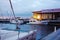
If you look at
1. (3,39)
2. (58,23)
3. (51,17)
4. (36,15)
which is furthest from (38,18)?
(3,39)

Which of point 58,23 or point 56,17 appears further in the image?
point 56,17

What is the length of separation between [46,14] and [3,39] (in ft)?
66.2

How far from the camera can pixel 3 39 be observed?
2910 mm

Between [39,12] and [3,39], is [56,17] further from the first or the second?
[3,39]

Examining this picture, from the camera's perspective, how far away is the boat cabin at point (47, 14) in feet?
71.2

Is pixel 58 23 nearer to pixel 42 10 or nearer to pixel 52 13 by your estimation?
pixel 52 13

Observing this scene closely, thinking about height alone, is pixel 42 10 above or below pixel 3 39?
below

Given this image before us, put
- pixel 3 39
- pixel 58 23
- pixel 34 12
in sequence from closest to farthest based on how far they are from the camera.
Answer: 1. pixel 3 39
2. pixel 58 23
3. pixel 34 12

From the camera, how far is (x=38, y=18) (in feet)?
76.5

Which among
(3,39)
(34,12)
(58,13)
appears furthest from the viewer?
(34,12)

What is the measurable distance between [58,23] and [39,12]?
229 inches

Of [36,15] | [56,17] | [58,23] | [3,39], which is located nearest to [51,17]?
[56,17]

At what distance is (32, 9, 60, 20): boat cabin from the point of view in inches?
854

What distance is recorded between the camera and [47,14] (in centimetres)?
2264
